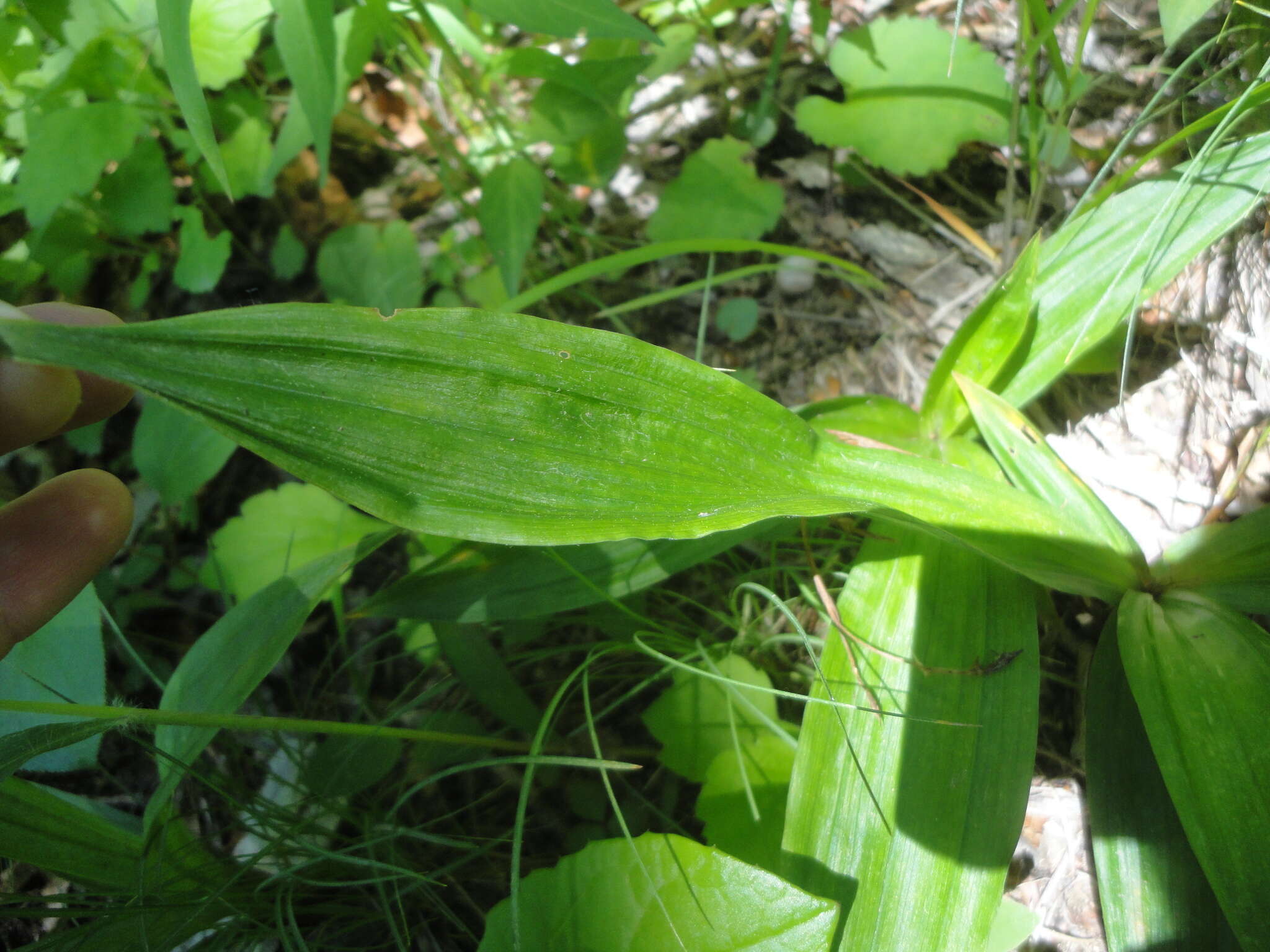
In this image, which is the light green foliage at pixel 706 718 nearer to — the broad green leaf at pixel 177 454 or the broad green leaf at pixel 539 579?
the broad green leaf at pixel 539 579

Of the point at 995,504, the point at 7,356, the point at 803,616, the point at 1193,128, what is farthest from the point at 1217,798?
the point at 7,356

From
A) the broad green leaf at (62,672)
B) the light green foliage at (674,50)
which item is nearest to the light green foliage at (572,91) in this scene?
the light green foliage at (674,50)

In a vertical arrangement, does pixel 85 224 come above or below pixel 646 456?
below

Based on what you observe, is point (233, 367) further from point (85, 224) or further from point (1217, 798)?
point (85, 224)

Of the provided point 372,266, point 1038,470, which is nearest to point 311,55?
point 372,266

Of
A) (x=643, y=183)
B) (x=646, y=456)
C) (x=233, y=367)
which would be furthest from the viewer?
(x=643, y=183)

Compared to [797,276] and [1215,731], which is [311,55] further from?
[1215,731]
